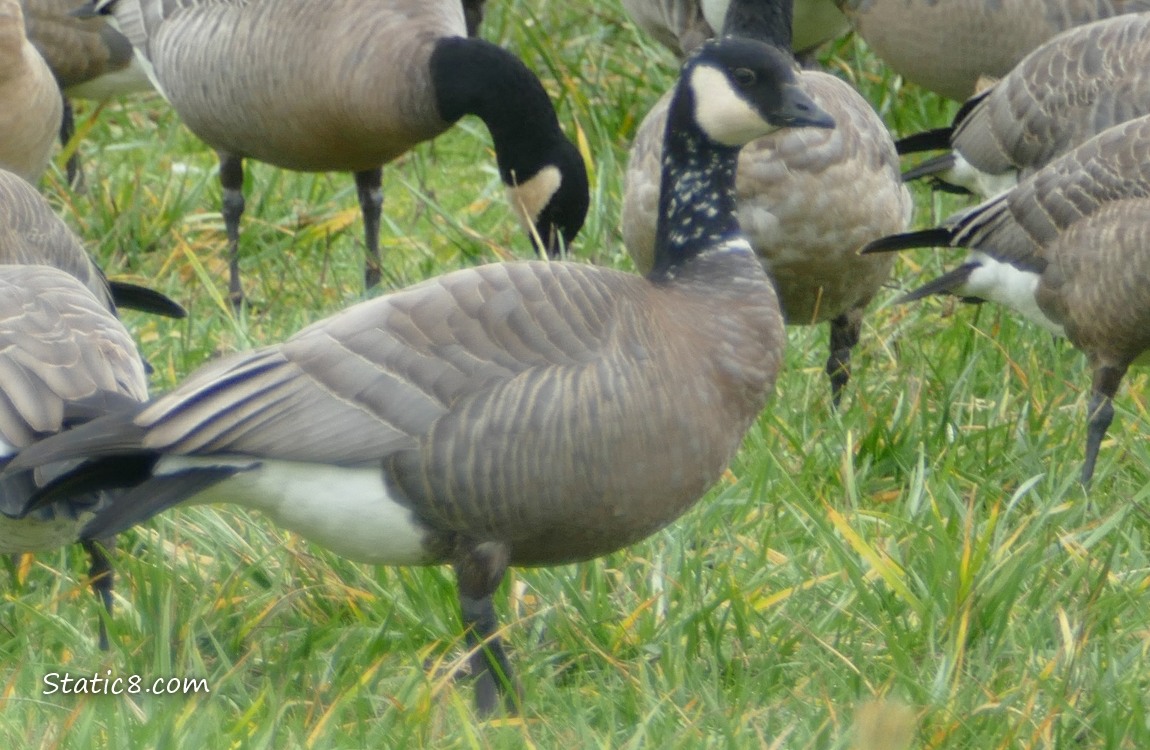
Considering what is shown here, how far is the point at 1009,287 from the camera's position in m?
5.23

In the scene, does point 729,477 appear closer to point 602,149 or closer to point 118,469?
point 118,469

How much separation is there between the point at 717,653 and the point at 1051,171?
218cm

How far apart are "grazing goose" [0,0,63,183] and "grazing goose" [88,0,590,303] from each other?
0.59m

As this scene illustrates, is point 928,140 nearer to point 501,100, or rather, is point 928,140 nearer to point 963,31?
point 963,31

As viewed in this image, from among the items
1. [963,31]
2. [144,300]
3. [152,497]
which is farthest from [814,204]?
[152,497]

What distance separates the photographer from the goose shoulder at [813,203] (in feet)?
17.2

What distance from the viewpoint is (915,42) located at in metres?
7.15

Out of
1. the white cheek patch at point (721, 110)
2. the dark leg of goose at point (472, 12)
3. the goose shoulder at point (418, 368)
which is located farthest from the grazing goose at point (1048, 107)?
the goose shoulder at point (418, 368)

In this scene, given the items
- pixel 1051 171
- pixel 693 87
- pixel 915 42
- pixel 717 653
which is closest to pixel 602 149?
pixel 915 42

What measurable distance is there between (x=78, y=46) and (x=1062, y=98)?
4.18 m

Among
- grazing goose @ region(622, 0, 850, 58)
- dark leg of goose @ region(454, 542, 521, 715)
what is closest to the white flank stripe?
dark leg of goose @ region(454, 542, 521, 715)

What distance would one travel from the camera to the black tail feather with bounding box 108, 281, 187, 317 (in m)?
5.19

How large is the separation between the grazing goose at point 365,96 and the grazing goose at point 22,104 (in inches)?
23.1

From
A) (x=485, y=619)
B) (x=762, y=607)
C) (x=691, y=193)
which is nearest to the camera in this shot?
(x=485, y=619)
